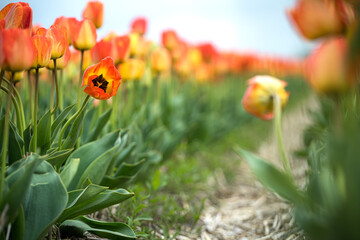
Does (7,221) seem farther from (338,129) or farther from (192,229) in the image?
(192,229)

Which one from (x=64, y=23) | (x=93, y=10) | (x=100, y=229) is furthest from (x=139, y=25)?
(x=100, y=229)

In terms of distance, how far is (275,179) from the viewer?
866 mm

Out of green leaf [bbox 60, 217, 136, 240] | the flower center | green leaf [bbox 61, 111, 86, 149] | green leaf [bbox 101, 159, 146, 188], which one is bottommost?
green leaf [bbox 60, 217, 136, 240]

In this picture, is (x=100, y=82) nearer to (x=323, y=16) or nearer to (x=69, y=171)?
(x=69, y=171)

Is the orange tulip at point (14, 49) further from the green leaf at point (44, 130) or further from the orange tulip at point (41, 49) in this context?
the green leaf at point (44, 130)

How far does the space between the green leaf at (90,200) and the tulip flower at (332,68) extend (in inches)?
25.0

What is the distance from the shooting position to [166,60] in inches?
87.9

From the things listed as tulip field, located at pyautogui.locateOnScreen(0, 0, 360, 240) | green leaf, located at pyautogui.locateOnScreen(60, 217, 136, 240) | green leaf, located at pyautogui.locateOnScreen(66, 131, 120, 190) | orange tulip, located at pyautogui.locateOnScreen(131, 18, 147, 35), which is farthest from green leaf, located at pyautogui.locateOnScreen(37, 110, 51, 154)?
orange tulip, located at pyautogui.locateOnScreen(131, 18, 147, 35)

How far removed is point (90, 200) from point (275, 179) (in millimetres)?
543

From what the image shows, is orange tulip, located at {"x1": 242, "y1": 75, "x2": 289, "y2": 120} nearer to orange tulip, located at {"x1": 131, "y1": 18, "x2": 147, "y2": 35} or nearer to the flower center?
the flower center

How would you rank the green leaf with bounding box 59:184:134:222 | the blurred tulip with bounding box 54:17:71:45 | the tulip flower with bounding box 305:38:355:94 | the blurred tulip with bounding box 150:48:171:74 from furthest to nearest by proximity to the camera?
1. the blurred tulip with bounding box 150:48:171:74
2. the blurred tulip with bounding box 54:17:71:45
3. the green leaf with bounding box 59:184:134:222
4. the tulip flower with bounding box 305:38:355:94

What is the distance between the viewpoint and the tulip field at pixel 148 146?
29.4 inches

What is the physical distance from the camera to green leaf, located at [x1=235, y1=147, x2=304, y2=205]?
84cm

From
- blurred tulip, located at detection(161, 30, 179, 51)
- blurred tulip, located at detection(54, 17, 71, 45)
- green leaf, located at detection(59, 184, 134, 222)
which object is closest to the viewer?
green leaf, located at detection(59, 184, 134, 222)
